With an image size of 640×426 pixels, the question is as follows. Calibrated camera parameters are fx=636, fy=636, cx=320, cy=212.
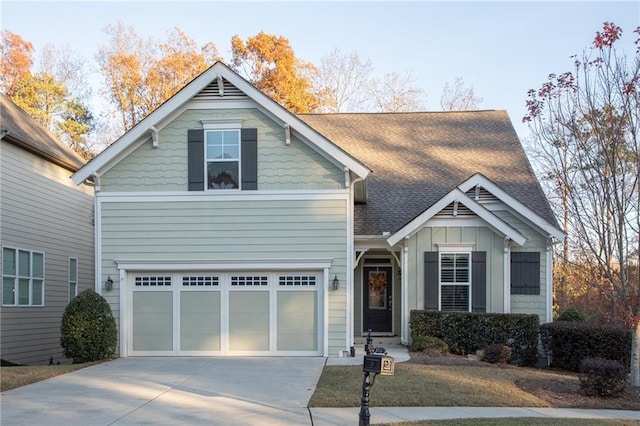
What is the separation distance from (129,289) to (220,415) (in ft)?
23.4

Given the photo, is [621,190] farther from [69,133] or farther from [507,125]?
[69,133]

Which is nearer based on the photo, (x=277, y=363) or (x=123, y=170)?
(x=277, y=363)

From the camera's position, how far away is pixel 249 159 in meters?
14.7

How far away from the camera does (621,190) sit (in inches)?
421

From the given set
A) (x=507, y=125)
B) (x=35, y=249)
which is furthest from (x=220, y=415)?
(x=507, y=125)

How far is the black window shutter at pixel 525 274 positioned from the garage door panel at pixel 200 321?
7.26 meters

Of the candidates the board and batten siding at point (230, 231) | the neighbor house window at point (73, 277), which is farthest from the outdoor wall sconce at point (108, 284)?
the neighbor house window at point (73, 277)

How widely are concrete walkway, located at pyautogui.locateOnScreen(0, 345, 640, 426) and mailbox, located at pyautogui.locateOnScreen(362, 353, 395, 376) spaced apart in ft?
4.43

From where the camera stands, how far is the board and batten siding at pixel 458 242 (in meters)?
15.5

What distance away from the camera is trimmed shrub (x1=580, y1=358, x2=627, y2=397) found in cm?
991

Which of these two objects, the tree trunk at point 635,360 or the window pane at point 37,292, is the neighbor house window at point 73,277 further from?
the tree trunk at point 635,360

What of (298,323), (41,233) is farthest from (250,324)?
(41,233)

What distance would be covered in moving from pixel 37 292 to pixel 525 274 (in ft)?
42.1

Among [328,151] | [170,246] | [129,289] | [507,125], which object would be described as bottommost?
[129,289]
